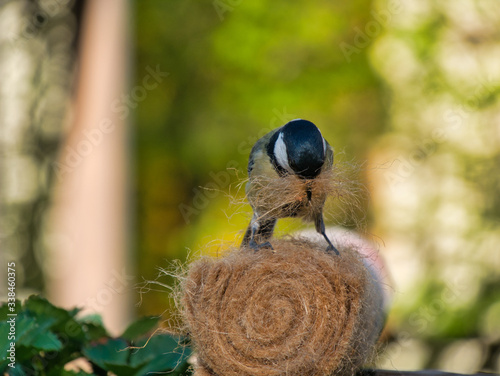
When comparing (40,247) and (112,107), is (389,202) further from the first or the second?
(40,247)

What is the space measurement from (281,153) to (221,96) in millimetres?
3587

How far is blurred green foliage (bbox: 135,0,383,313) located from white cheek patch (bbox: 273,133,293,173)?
106 inches

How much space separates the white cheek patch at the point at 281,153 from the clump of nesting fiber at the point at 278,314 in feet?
0.89

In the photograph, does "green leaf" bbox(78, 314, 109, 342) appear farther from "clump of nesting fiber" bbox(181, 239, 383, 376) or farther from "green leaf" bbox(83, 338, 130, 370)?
"clump of nesting fiber" bbox(181, 239, 383, 376)

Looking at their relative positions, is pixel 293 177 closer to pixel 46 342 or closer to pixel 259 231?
pixel 259 231

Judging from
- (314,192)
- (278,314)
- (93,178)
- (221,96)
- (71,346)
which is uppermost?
(314,192)

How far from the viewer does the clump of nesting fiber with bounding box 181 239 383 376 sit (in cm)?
128

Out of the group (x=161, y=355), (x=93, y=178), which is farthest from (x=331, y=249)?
(x=93, y=178)

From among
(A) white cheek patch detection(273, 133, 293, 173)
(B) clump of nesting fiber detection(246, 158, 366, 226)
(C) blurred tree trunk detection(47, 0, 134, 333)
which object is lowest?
(C) blurred tree trunk detection(47, 0, 134, 333)

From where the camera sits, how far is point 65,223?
3.91 m

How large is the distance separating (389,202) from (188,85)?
2.32 m

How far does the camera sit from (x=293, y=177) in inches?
54.2

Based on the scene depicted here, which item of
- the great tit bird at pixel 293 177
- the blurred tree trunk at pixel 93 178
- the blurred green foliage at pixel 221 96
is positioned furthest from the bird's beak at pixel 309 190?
the blurred green foliage at pixel 221 96

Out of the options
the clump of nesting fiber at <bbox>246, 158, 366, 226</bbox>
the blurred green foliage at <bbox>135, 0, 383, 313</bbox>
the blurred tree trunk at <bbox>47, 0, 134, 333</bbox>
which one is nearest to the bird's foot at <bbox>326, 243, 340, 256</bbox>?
the clump of nesting fiber at <bbox>246, 158, 366, 226</bbox>
